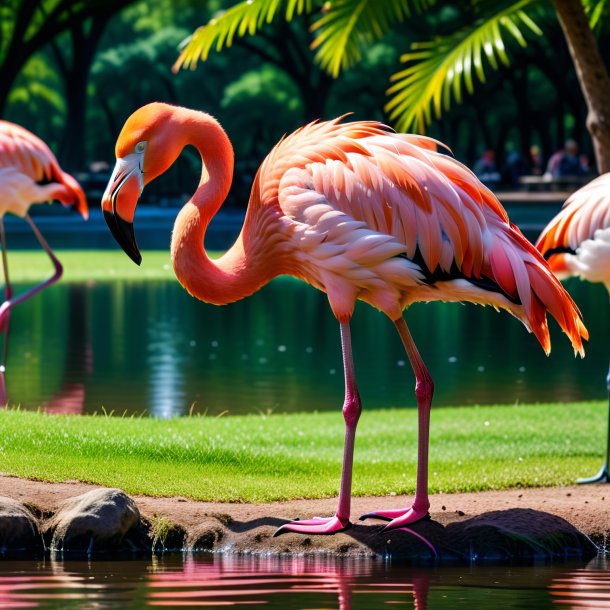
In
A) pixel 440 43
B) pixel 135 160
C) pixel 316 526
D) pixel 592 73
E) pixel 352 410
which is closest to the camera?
pixel 316 526

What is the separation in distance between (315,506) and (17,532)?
5.50 feet

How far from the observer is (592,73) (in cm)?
1193

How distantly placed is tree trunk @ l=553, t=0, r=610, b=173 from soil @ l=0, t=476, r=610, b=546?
4.48 meters

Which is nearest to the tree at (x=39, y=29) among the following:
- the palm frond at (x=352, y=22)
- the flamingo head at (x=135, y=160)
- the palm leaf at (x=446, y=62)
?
the palm frond at (x=352, y=22)

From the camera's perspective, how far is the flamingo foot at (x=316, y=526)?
6.86 meters

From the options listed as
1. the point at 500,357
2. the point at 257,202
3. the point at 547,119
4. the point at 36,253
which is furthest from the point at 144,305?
the point at 547,119

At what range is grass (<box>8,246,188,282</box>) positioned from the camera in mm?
24984

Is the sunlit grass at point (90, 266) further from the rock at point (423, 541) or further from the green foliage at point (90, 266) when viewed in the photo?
→ the rock at point (423, 541)

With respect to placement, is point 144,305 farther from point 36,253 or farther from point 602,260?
point 602,260

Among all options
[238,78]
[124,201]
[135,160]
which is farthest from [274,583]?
[238,78]

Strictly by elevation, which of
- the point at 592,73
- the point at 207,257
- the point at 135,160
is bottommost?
the point at 207,257

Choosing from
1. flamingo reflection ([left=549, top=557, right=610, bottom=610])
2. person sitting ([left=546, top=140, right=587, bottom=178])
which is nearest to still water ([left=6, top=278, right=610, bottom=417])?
flamingo reflection ([left=549, top=557, right=610, bottom=610])

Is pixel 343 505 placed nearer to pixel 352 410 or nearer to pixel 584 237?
pixel 352 410

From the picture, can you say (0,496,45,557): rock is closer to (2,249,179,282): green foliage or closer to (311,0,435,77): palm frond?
(311,0,435,77): palm frond
